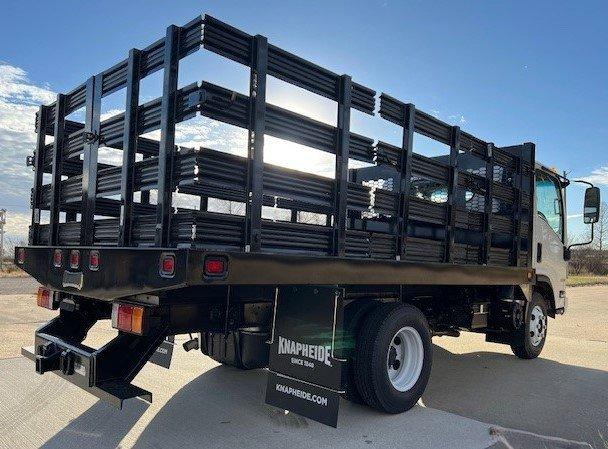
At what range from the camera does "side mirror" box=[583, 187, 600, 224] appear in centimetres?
625

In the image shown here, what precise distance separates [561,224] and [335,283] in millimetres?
5026

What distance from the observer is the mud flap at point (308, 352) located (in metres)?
3.19

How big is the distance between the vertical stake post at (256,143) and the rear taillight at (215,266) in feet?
0.76

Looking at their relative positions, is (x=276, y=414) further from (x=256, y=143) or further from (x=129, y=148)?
(x=129, y=148)

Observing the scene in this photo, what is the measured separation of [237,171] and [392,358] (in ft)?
7.14

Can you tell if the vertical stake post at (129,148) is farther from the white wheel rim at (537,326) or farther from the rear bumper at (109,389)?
the white wheel rim at (537,326)

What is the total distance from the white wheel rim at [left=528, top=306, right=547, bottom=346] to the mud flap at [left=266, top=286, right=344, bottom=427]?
3.95 m

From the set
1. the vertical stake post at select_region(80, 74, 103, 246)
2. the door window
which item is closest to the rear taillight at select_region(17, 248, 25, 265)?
the vertical stake post at select_region(80, 74, 103, 246)

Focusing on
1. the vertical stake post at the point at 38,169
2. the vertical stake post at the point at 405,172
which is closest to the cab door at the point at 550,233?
the vertical stake post at the point at 405,172

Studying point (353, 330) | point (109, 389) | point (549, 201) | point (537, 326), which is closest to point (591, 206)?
point (549, 201)

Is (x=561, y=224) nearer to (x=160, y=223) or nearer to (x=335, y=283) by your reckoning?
(x=335, y=283)

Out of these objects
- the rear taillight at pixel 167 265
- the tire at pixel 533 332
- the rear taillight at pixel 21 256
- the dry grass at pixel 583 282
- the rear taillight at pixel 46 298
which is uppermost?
the rear taillight at pixel 167 265

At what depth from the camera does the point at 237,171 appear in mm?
A: 2895

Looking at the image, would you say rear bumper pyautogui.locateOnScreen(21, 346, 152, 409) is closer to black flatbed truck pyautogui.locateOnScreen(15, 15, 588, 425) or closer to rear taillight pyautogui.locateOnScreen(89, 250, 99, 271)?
black flatbed truck pyautogui.locateOnScreen(15, 15, 588, 425)
